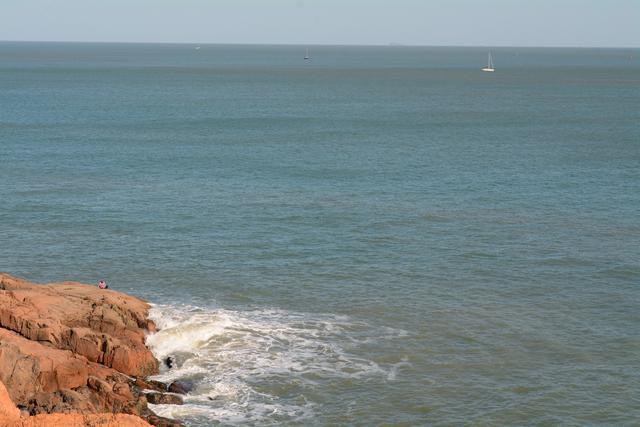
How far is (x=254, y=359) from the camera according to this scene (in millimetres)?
52844

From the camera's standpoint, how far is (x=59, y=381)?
44.9m

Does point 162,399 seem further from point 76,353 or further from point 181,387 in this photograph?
point 76,353

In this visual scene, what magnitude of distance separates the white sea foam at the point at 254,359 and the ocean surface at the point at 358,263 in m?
0.14

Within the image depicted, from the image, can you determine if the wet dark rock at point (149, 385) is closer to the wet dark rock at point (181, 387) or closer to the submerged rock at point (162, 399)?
the wet dark rock at point (181, 387)

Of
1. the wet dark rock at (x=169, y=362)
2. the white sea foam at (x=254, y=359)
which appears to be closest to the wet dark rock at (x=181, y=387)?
the white sea foam at (x=254, y=359)

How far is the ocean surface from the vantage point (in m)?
49.1

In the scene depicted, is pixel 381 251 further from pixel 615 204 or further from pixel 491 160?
pixel 491 160

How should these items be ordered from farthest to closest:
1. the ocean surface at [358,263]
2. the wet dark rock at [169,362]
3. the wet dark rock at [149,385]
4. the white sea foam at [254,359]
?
the wet dark rock at [169,362] → the ocean surface at [358,263] → the wet dark rock at [149,385] → the white sea foam at [254,359]

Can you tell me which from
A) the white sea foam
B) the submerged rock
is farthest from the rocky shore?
the white sea foam

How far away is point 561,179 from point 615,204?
45.9 ft

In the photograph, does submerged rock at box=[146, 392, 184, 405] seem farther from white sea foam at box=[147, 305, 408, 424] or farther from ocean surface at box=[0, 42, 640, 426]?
ocean surface at box=[0, 42, 640, 426]

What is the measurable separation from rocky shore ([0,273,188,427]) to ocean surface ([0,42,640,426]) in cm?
209

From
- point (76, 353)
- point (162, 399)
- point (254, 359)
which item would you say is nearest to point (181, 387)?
point (162, 399)

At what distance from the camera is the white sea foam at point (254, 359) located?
46.9m
